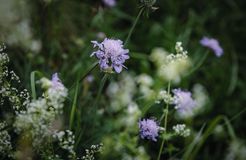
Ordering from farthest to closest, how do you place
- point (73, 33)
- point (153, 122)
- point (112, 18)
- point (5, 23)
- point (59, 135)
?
point (112, 18)
point (73, 33)
point (5, 23)
point (153, 122)
point (59, 135)

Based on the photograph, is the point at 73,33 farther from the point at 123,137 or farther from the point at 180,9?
the point at 123,137

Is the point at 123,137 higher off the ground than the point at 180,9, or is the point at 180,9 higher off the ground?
the point at 180,9

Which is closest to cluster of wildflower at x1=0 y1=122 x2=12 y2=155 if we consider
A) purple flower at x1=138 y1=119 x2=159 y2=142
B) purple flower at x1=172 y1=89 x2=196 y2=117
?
purple flower at x1=138 y1=119 x2=159 y2=142

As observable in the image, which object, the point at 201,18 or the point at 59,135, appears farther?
the point at 201,18

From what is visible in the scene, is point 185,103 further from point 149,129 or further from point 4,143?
point 4,143

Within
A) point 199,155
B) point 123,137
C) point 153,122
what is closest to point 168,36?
point 199,155

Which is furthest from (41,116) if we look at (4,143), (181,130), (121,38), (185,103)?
(121,38)

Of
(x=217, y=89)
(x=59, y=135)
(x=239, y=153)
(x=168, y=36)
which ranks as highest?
(x=168, y=36)

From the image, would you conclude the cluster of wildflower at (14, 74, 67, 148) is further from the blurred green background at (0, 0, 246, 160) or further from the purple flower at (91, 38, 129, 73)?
the blurred green background at (0, 0, 246, 160)

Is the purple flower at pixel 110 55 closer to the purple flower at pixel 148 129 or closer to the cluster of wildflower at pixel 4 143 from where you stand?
the purple flower at pixel 148 129

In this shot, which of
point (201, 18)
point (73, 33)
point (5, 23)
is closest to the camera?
point (5, 23)
